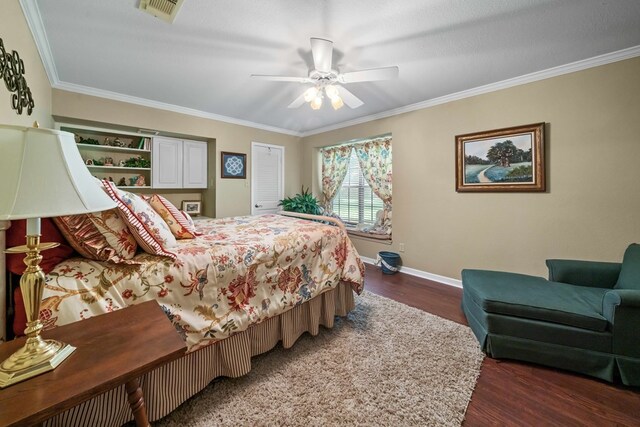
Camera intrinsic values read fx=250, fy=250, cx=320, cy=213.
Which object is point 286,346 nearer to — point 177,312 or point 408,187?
point 177,312

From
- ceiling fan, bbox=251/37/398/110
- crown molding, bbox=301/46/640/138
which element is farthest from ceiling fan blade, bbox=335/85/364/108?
crown molding, bbox=301/46/640/138

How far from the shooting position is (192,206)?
416cm

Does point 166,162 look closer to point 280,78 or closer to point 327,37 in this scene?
point 280,78

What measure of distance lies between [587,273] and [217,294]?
2.89 metres

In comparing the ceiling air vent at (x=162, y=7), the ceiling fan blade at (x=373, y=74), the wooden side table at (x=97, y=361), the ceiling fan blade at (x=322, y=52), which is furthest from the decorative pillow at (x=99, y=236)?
the ceiling fan blade at (x=373, y=74)

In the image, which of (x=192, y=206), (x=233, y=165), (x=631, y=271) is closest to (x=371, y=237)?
(x=233, y=165)

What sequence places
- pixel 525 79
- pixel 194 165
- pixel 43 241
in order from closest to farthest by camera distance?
pixel 43 241, pixel 525 79, pixel 194 165

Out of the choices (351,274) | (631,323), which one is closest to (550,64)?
(631,323)

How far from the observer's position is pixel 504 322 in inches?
69.6

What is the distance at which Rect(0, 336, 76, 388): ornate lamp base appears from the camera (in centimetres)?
71

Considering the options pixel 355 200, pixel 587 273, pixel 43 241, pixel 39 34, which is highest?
pixel 39 34

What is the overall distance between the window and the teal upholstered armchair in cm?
247

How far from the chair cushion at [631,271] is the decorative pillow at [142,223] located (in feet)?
9.72

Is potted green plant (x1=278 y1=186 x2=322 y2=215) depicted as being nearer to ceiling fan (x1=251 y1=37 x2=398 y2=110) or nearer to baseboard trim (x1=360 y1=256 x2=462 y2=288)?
baseboard trim (x1=360 y1=256 x2=462 y2=288)
